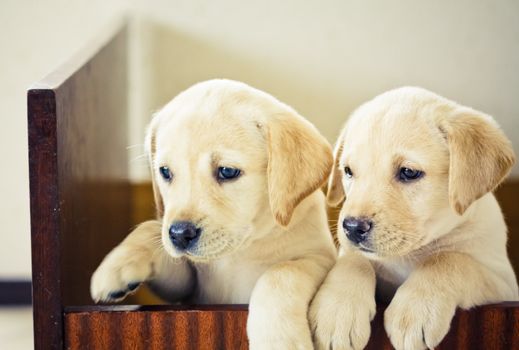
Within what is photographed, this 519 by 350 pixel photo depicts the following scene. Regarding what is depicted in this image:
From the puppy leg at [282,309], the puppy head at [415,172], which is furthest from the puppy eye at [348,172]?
the puppy leg at [282,309]

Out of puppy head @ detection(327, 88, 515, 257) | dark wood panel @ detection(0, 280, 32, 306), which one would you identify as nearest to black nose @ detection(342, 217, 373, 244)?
puppy head @ detection(327, 88, 515, 257)

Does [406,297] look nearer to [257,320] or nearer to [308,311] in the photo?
[308,311]

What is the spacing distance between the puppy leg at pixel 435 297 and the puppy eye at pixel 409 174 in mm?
199

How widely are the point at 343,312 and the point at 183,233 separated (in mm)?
371

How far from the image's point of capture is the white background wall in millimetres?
3092

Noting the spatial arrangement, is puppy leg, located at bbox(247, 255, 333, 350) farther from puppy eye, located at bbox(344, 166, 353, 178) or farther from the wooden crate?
puppy eye, located at bbox(344, 166, 353, 178)

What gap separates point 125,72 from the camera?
294 cm

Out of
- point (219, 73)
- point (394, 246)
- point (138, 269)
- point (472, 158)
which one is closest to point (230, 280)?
point (138, 269)

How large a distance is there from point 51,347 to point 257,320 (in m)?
0.46

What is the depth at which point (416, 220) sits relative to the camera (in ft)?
5.19

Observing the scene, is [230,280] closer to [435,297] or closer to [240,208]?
[240,208]

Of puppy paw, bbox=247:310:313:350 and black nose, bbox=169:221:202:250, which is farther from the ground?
black nose, bbox=169:221:202:250

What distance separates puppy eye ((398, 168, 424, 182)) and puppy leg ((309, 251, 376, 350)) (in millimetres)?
234

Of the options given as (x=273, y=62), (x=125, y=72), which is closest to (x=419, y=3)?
(x=273, y=62)
